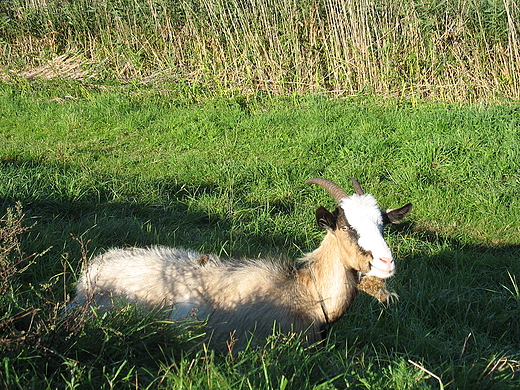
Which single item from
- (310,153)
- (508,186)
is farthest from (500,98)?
(310,153)

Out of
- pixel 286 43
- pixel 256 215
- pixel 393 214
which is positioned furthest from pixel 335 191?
pixel 286 43

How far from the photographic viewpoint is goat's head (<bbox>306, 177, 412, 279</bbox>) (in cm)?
336

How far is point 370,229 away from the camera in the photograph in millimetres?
3479

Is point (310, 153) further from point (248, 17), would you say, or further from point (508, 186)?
point (248, 17)

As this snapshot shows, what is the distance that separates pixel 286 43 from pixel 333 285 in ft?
23.8

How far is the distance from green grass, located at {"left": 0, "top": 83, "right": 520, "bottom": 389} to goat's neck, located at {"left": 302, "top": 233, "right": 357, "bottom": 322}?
0.60 feet

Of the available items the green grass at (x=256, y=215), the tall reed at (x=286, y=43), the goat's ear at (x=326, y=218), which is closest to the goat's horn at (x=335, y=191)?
the goat's ear at (x=326, y=218)

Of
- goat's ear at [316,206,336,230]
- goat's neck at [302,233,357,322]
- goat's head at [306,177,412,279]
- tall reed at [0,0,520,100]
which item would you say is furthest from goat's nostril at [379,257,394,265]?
tall reed at [0,0,520,100]

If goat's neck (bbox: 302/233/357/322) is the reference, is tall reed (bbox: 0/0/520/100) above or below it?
above

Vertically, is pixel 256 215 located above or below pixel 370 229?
below

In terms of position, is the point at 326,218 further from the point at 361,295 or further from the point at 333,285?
the point at 361,295

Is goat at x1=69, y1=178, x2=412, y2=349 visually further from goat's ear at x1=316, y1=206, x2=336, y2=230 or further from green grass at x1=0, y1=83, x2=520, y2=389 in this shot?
green grass at x1=0, y1=83, x2=520, y2=389

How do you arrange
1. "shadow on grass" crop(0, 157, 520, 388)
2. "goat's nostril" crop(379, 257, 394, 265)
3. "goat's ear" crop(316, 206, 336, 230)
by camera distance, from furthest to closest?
"goat's ear" crop(316, 206, 336, 230) → "goat's nostril" crop(379, 257, 394, 265) → "shadow on grass" crop(0, 157, 520, 388)

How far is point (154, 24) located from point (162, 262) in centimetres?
794
